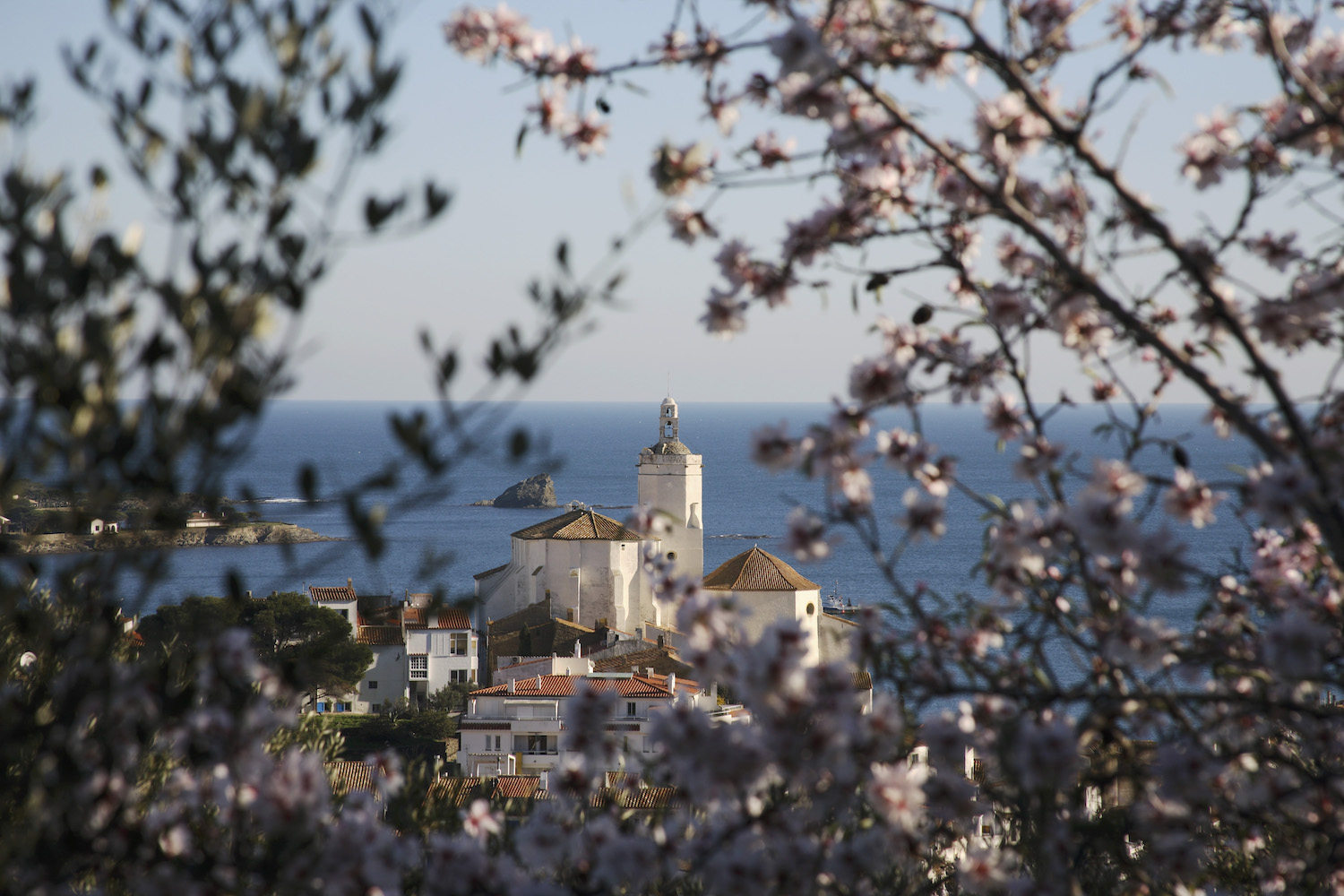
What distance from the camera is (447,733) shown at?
39312 millimetres

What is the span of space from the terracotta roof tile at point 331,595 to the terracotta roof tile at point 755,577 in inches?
633

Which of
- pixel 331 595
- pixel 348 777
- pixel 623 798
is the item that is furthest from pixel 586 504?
pixel 623 798

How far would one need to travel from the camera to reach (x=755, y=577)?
43875mm

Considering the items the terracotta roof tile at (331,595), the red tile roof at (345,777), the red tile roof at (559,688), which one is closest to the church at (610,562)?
the terracotta roof tile at (331,595)

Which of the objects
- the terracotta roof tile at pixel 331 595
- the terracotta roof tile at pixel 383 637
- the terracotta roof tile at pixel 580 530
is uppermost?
the terracotta roof tile at pixel 580 530

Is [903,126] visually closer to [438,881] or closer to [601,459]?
[438,881]

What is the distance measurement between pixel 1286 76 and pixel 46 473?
377cm

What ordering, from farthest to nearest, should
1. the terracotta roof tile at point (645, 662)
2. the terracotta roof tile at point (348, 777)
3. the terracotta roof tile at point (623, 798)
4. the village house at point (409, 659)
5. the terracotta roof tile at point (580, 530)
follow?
the terracotta roof tile at point (580, 530), the village house at point (409, 659), the terracotta roof tile at point (645, 662), the terracotta roof tile at point (348, 777), the terracotta roof tile at point (623, 798)

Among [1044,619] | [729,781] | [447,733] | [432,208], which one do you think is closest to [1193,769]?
[1044,619]

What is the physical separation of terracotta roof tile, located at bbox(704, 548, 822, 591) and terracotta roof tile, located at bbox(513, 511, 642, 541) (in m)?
4.92

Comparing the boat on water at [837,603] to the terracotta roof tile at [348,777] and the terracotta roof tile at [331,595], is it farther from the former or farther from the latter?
the terracotta roof tile at [348,777]

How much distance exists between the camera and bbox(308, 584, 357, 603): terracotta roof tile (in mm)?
48062

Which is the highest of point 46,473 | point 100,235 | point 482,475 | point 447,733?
point 482,475

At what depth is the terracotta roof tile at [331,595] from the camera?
48.1m
